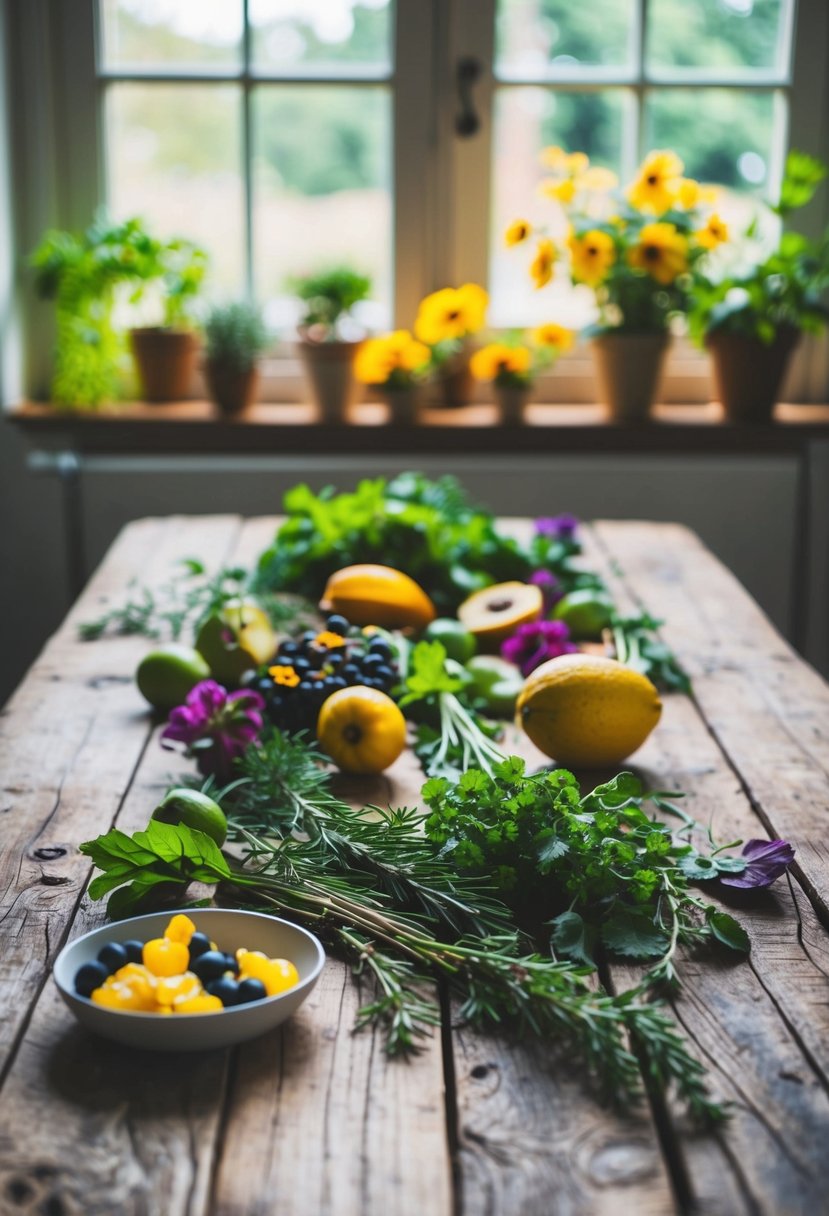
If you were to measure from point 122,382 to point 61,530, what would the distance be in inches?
15.5

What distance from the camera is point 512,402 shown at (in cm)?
291

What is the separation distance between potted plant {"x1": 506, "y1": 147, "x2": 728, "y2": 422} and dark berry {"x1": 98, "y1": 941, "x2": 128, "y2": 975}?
2206 millimetres

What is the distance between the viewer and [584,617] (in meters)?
1.66

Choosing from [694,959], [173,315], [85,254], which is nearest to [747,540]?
[173,315]

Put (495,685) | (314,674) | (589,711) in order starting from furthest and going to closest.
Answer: (495,685)
(314,674)
(589,711)

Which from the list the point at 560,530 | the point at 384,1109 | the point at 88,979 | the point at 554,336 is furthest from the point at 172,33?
the point at 384,1109

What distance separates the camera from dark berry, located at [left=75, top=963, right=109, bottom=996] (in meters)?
0.82

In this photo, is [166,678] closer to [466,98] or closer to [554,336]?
[554,336]

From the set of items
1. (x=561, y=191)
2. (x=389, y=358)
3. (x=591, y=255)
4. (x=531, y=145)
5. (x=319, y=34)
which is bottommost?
(x=389, y=358)

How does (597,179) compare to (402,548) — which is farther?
(597,179)

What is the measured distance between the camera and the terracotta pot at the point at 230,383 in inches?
115

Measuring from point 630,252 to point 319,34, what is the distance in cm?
87

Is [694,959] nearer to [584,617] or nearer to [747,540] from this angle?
[584,617]

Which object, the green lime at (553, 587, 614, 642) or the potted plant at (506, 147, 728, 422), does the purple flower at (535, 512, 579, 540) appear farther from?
the potted plant at (506, 147, 728, 422)
